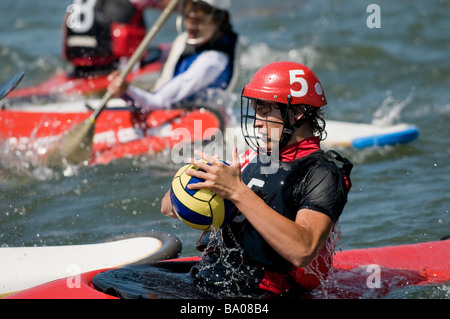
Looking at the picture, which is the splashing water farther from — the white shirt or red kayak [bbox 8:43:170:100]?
red kayak [bbox 8:43:170:100]

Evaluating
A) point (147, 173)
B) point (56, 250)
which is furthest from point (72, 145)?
point (56, 250)

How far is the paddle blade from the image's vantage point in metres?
6.38

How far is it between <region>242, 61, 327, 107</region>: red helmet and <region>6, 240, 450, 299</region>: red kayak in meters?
0.92

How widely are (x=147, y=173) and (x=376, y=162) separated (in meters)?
2.14

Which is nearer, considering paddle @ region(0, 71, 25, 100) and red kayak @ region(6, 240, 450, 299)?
red kayak @ region(6, 240, 450, 299)

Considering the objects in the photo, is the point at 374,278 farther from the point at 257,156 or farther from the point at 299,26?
the point at 299,26

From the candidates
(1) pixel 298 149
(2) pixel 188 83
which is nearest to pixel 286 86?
(1) pixel 298 149

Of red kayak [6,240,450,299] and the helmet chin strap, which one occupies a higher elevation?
the helmet chin strap

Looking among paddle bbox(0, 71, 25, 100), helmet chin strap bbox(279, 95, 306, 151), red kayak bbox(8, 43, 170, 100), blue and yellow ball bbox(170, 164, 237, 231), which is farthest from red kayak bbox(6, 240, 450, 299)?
red kayak bbox(8, 43, 170, 100)

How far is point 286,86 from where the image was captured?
3201mm

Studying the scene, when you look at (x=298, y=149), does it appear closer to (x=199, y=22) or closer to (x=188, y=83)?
(x=188, y=83)

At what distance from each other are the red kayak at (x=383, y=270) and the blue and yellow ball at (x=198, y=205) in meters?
0.56

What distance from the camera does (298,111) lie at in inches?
128

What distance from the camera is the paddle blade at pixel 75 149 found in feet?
20.9
